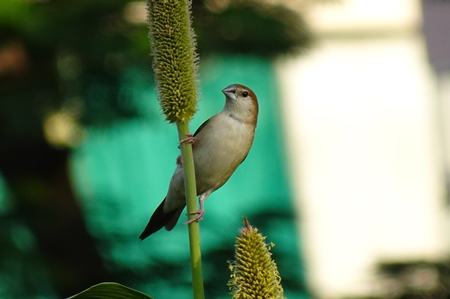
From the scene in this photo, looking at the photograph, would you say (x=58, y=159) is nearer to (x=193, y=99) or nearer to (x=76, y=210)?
(x=76, y=210)

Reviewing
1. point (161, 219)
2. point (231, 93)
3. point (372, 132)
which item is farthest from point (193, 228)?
point (372, 132)

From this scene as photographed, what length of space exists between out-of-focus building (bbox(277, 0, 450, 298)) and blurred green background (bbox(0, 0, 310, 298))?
5.64 feet

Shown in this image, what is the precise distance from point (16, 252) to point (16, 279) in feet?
0.41

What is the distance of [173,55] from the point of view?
135 centimetres

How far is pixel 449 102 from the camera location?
23.7ft

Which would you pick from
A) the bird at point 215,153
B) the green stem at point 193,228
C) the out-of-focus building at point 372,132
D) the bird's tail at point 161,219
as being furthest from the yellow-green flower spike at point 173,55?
the out-of-focus building at point 372,132

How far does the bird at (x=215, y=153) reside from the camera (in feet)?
8.47

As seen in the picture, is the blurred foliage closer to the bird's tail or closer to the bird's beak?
the bird's beak

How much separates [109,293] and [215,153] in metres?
1.24

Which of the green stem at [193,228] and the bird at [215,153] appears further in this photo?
the bird at [215,153]

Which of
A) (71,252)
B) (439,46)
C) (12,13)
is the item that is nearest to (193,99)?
(12,13)

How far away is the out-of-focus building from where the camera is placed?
7.22 meters

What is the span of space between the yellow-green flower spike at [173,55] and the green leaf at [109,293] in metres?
0.28

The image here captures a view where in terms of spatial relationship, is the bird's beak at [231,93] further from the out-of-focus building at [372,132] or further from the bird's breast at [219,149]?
the out-of-focus building at [372,132]
